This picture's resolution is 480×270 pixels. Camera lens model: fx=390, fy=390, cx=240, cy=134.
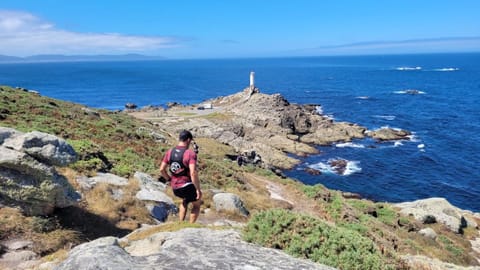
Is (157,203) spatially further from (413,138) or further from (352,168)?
(413,138)

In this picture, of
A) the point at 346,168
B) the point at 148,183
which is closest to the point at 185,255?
the point at 148,183

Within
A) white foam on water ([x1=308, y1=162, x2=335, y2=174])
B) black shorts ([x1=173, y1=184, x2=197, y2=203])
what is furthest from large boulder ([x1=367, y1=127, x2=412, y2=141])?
black shorts ([x1=173, y1=184, x2=197, y2=203])

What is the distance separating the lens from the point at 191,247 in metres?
7.30

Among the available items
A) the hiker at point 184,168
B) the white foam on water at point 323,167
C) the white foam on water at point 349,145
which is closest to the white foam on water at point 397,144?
the white foam on water at point 349,145

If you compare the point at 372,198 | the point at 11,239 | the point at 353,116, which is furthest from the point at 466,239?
the point at 353,116

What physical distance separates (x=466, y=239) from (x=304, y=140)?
140 feet

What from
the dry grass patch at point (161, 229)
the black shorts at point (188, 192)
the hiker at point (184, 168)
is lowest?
the dry grass patch at point (161, 229)

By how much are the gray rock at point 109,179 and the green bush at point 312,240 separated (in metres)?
8.71

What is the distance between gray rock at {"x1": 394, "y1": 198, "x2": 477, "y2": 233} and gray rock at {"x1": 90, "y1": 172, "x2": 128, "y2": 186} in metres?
23.2

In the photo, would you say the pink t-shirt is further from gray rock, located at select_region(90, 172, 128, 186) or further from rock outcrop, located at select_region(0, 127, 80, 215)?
gray rock, located at select_region(90, 172, 128, 186)

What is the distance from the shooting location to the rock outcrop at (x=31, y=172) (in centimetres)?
1015

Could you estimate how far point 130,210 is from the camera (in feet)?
44.9

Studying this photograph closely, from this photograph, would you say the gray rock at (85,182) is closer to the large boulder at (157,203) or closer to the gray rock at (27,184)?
the large boulder at (157,203)

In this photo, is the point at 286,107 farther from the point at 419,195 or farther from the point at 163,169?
the point at 163,169
